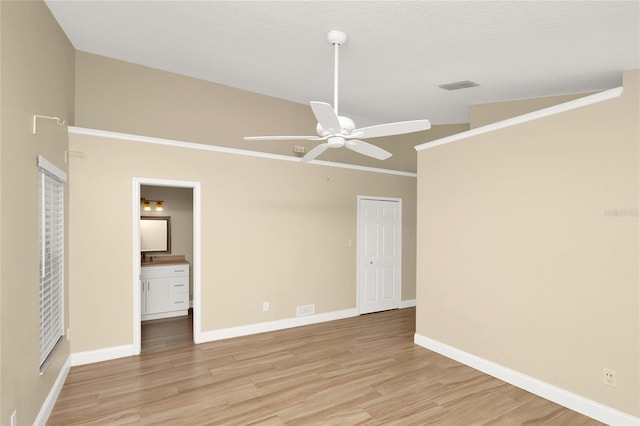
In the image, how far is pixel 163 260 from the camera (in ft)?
19.1

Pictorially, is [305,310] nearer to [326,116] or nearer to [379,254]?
[379,254]

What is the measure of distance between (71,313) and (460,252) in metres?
4.37

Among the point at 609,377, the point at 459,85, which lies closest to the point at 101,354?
the point at 609,377

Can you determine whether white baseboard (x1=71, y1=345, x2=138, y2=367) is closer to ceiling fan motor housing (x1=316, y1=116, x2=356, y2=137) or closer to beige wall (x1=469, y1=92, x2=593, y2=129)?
ceiling fan motor housing (x1=316, y1=116, x2=356, y2=137)

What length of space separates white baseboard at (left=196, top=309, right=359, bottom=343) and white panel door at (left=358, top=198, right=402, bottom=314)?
46 centimetres

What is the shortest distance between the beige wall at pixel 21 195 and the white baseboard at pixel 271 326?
175cm

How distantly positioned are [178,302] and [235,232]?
1.98 m

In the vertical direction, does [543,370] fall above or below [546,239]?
below

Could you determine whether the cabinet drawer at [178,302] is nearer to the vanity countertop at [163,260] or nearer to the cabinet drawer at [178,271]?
the cabinet drawer at [178,271]

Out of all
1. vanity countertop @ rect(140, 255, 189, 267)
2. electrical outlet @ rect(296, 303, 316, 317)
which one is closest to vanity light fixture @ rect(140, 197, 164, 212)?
vanity countertop @ rect(140, 255, 189, 267)

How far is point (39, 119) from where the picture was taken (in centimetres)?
270

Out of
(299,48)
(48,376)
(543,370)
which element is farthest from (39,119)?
(543,370)

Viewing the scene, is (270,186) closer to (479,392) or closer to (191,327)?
(191,327)

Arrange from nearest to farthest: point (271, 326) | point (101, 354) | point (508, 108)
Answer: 1. point (101, 354)
2. point (508, 108)
3. point (271, 326)
